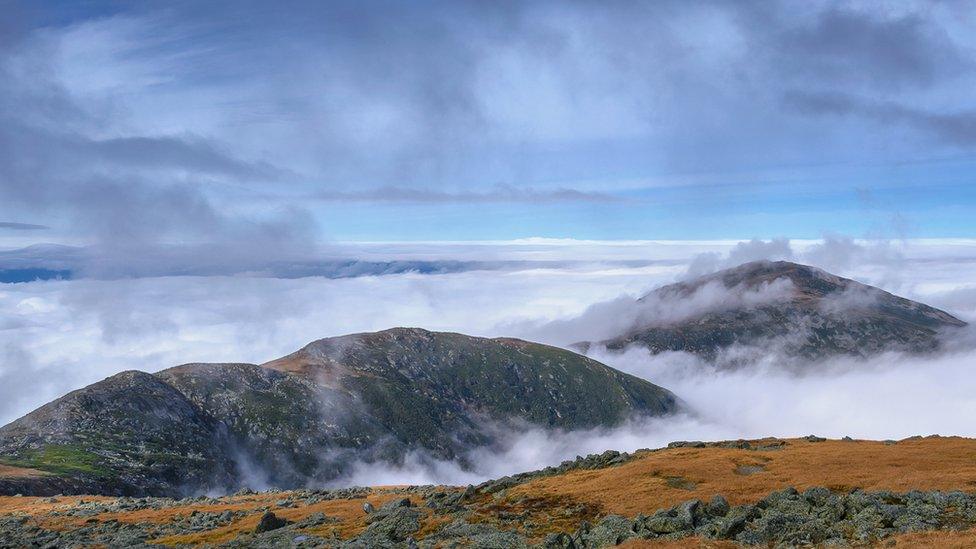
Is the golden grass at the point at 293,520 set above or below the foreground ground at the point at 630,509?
below

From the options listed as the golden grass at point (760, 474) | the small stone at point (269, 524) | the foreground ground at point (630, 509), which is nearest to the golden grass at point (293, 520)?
the foreground ground at point (630, 509)

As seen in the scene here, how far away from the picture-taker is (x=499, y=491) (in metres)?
79.4

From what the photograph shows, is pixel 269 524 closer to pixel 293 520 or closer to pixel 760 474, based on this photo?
pixel 293 520

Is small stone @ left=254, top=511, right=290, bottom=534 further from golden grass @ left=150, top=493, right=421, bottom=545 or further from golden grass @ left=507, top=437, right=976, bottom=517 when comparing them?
golden grass @ left=507, top=437, right=976, bottom=517

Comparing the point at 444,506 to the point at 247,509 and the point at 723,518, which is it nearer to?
the point at 723,518

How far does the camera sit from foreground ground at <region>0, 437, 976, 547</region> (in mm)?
48062

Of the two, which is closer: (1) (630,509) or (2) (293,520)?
(1) (630,509)

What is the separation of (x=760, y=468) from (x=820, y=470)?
25.2 feet

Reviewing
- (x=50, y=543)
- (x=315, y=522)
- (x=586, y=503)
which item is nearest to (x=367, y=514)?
(x=315, y=522)

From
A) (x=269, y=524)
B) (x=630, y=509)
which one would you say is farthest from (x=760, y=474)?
(x=269, y=524)

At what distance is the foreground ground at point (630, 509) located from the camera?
4806cm

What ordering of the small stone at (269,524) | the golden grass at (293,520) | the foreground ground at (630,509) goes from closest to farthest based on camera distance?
1. the foreground ground at (630,509)
2. the golden grass at (293,520)
3. the small stone at (269,524)

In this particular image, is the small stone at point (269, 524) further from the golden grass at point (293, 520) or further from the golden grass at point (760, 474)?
the golden grass at point (760, 474)

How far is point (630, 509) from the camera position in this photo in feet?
200
